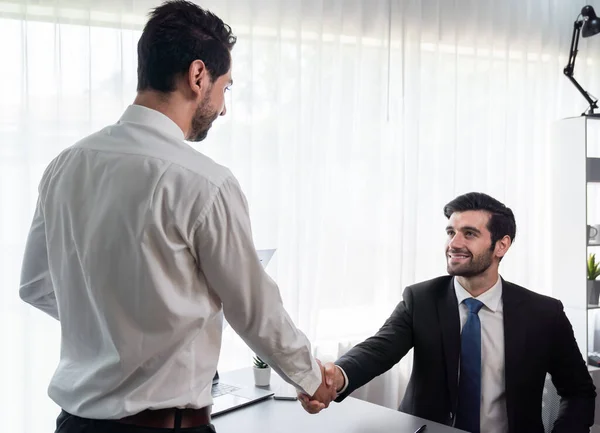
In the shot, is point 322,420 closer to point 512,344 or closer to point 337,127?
point 512,344

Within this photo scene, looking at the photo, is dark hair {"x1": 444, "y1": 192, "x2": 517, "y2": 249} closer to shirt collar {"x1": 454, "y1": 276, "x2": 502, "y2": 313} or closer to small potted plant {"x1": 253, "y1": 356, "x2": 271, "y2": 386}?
shirt collar {"x1": 454, "y1": 276, "x2": 502, "y2": 313}

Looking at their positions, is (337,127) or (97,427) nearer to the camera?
(97,427)

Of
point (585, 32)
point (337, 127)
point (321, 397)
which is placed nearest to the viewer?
point (321, 397)

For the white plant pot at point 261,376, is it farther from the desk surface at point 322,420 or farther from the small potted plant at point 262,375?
the desk surface at point 322,420

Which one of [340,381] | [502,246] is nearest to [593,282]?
[502,246]

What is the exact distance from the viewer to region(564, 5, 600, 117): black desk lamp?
3.78 m

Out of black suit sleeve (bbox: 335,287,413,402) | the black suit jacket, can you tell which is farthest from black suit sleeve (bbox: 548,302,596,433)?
black suit sleeve (bbox: 335,287,413,402)

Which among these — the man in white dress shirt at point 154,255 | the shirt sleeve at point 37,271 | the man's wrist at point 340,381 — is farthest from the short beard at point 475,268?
the shirt sleeve at point 37,271

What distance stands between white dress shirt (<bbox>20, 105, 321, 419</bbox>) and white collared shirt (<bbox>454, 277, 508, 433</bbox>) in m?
1.26

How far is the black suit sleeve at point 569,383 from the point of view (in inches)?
85.0

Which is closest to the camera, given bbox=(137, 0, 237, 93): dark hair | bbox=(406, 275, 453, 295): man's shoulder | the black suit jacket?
bbox=(137, 0, 237, 93): dark hair

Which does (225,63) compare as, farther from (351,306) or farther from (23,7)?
(351,306)

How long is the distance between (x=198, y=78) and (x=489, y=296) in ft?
4.96

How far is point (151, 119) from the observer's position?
1.35 meters
